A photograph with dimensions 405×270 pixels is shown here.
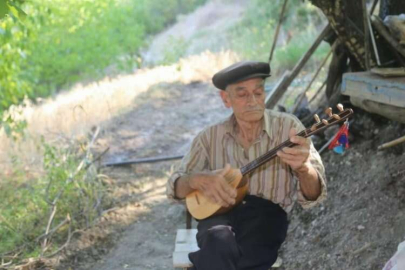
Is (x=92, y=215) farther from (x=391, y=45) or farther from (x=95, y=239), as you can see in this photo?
(x=391, y=45)

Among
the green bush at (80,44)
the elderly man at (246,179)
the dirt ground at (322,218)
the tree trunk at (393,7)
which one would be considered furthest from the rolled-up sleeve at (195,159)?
the green bush at (80,44)

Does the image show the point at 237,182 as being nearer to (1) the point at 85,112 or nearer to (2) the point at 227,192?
(2) the point at 227,192

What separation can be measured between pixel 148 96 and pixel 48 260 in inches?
243

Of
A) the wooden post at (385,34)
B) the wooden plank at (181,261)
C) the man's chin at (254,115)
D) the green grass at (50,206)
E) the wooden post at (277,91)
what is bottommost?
the green grass at (50,206)

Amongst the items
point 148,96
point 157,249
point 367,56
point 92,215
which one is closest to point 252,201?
point 367,56

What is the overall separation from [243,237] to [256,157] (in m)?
0.43

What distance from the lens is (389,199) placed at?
4.02 meters

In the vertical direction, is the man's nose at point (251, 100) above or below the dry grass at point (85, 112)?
above

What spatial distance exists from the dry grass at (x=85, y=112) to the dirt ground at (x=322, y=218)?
0.99 meters

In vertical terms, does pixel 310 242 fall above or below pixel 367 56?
below

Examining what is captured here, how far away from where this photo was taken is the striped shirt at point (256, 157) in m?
3.21

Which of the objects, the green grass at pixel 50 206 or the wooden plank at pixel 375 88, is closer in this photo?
the wooden plank at pixel 375 88

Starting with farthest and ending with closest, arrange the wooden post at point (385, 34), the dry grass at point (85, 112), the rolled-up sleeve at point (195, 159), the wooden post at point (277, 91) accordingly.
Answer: the dry grass at point (85, 112), the wooden post at point (277, 91), the wooden post at point (385, 34), the rolled-up sleeve at point (195, 159)

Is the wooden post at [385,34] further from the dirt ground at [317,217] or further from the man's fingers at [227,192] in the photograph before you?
the man's fingers at [227,192]
